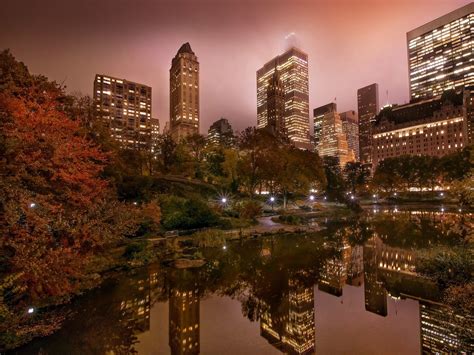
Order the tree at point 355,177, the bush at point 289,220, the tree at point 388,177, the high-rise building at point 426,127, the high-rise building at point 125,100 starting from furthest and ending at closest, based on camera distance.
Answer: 1. the high-rise building at point 125,100
2. the high-rise building at point 426,127
3. the tree at point 355,177
4. the tree at point 388,177
5. the bush at point 289,220

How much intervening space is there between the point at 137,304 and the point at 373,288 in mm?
12176

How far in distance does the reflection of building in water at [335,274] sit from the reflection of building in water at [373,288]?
1246 millimetres

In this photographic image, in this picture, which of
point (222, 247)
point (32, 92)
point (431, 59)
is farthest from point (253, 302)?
point (431, 59)

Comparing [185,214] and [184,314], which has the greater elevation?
[185,214]

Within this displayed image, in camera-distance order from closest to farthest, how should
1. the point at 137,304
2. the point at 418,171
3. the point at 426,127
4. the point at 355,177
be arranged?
the point at 137,304
the point at 418,171
the point at 355,177
the point at 426,127

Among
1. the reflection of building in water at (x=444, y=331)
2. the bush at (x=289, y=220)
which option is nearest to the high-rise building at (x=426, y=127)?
the bush at (x=289, y=220)

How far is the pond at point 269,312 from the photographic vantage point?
32.0ft

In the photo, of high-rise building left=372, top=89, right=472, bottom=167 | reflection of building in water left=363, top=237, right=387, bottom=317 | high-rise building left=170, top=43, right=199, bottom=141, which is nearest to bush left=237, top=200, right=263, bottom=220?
reflection of building in water left=363, top=237, right=387, bottom=317

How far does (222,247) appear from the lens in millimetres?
25516

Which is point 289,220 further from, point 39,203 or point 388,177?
point 388,177

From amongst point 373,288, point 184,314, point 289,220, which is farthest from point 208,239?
point 289,220

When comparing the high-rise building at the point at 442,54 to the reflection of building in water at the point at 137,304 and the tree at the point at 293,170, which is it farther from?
the reflection of building in water at the point at 137,304

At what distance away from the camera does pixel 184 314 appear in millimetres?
12570

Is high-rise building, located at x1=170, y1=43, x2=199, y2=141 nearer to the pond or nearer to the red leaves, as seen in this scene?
the pond
